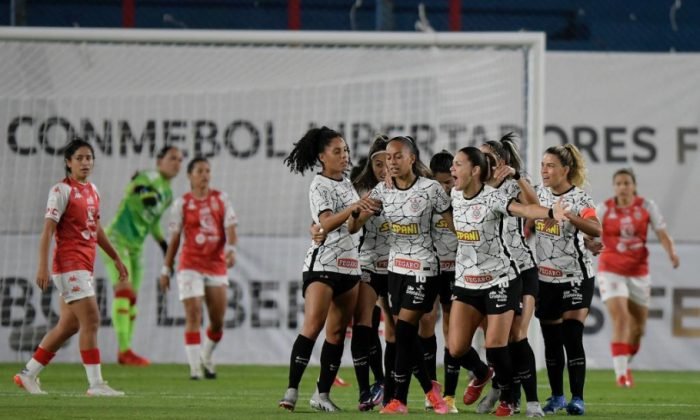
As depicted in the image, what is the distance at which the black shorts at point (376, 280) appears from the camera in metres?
10.8

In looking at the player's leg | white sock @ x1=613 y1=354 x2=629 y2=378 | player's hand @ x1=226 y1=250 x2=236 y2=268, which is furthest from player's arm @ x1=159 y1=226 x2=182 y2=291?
white sock @ x1=613 y1=354 x2=629 y2=378

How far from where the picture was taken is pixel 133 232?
15.8 meters

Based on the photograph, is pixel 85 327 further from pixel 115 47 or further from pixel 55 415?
pixel 115 47

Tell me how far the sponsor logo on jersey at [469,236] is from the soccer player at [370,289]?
42.9 inches

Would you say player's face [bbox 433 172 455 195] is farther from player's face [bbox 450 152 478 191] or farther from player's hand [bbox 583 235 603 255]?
player's face [bbox 450 152 478 191]

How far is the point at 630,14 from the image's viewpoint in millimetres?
18812

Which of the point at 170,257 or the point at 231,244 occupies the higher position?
the point at 231,244

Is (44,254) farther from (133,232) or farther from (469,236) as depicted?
(133,232)

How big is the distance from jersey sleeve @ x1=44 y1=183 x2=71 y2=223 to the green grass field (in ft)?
4.61

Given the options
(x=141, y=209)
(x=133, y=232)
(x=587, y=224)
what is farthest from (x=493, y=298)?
(x=133, y=232)

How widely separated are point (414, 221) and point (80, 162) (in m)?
3.02

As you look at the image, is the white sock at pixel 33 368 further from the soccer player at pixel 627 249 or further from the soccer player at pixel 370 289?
the soccer player at pixel 627 249

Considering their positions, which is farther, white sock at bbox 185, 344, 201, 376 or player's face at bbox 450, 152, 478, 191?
white sock at bbox 185, 344, 201, 376

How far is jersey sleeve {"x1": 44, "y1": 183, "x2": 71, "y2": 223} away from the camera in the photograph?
440 inches
